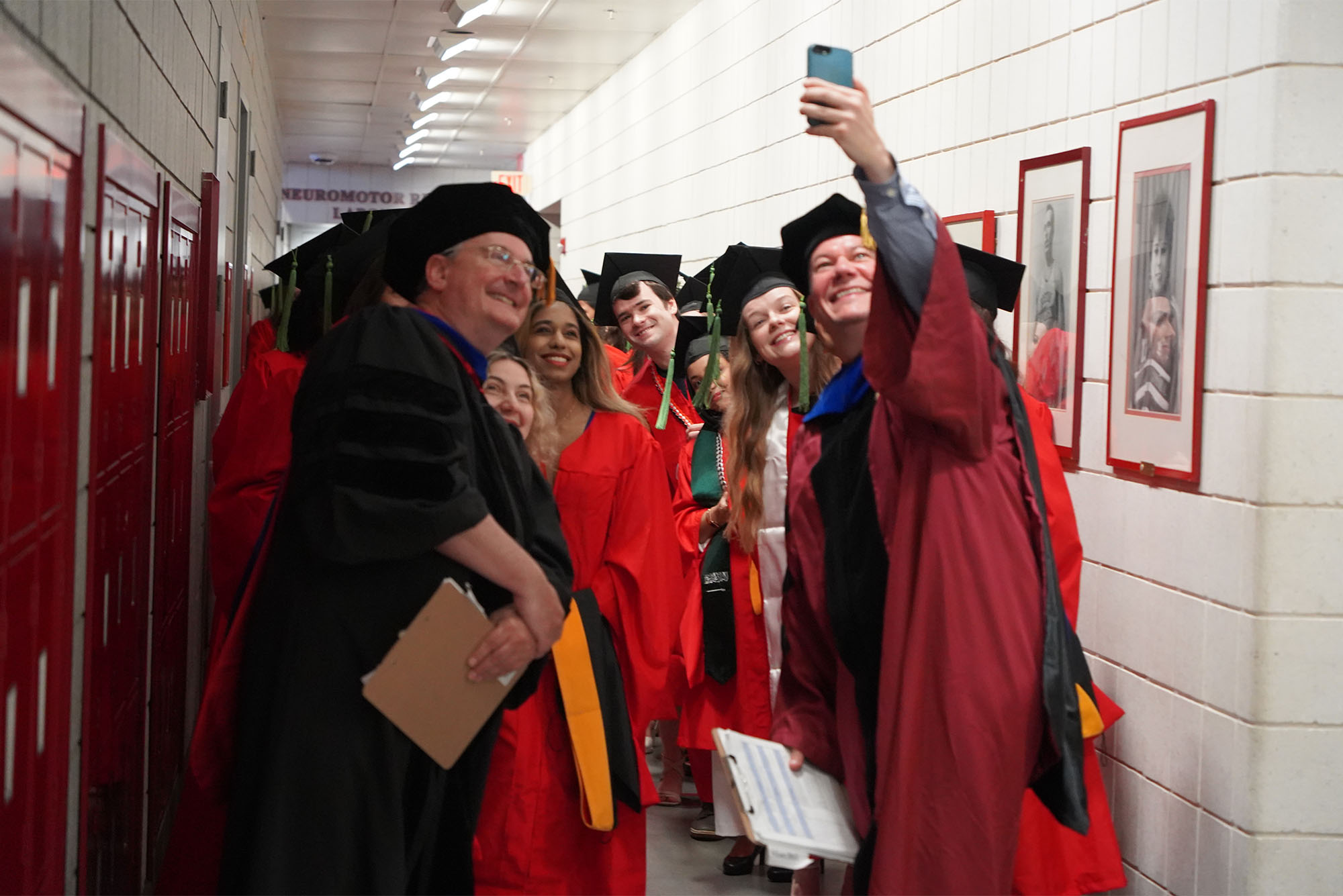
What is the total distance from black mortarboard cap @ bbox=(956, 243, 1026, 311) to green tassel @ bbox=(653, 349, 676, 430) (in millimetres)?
1461

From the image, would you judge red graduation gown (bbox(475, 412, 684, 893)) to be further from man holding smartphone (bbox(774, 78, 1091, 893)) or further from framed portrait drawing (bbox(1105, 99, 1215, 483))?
framed portrait drawing (bbox(1105, 99, 1215, 483))

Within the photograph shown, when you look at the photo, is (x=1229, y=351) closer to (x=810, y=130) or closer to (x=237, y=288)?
(x=810, y=130)

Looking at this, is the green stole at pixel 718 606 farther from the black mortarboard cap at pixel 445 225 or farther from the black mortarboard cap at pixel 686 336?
the black mortarboard cap at pixel 445 225

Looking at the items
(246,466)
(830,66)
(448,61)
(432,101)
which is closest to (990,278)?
(830,66)

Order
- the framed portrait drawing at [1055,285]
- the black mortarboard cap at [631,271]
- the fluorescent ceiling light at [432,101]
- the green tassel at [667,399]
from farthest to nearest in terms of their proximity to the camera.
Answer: the fluorescent ceiling light at [432,101] → the black mortarboard cap at [631,271] → the green tassel at [667,399] → the framed portrait drawing at [1055,285]

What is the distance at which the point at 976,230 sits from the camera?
465cm

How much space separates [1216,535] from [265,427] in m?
2.58

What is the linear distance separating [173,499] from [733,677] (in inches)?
75.2

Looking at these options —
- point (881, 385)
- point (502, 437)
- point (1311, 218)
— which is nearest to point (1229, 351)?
point (1311, 218)

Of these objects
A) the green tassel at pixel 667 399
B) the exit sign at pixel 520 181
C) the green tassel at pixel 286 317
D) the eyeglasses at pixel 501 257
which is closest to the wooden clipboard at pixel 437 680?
the eyeglasses at pixel 501 257

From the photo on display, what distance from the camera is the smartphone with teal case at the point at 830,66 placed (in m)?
1.85

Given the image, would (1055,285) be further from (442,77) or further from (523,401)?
(442,77)

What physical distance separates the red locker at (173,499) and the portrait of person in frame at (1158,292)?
103 inches

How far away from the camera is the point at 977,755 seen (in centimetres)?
190
